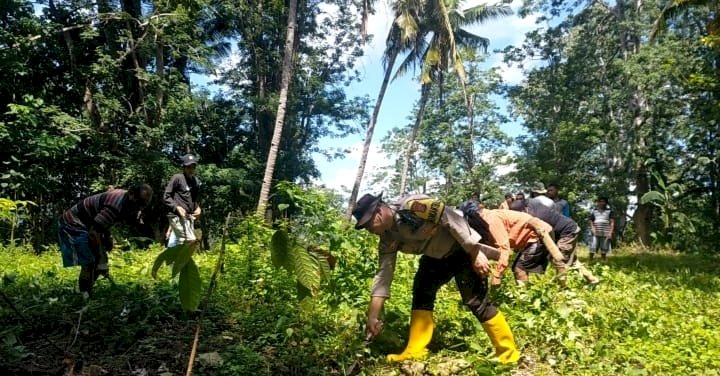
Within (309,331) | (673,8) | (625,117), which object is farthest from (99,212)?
(625,117)

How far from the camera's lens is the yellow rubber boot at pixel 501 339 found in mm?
3684

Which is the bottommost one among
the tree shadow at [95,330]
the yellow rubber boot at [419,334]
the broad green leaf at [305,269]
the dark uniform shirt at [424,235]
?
the tree shadow at [95,330]

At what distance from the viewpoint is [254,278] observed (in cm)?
510

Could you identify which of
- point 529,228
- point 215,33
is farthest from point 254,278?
point 215,33

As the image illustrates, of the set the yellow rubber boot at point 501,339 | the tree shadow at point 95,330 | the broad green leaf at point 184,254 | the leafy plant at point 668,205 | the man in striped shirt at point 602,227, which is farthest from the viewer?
the leafy plant at point 668,205

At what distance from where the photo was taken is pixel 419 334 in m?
3.86

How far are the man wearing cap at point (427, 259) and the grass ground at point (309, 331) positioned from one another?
19 cm

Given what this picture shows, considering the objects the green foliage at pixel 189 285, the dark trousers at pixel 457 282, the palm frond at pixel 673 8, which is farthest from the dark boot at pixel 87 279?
the palm frond at pixel 673 8

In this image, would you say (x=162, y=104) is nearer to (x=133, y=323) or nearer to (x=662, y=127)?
(x=133, y=323)

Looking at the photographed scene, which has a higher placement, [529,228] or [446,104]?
[446,104]

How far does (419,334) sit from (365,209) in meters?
1.10

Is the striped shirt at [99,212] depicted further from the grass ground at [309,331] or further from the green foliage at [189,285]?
the green foliage at [189,285]

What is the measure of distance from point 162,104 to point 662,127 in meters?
17.4

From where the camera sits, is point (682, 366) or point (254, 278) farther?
point (254, 278)
